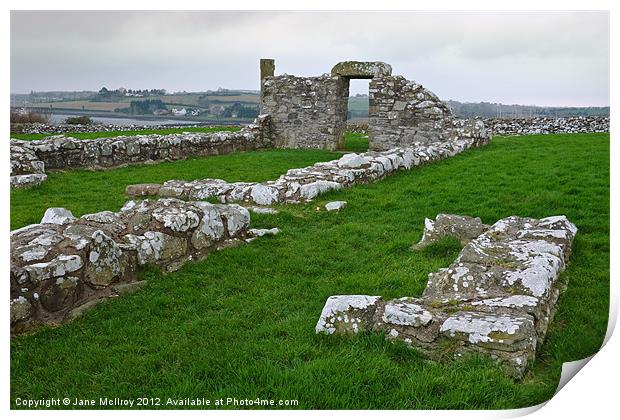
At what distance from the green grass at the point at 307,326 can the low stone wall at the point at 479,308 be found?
12 cm

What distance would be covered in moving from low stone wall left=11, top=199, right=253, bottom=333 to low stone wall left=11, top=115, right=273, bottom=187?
626 centimetres

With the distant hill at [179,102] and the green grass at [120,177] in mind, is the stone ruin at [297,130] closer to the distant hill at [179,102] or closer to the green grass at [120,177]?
the green grass at [120,177]

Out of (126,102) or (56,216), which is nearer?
(56,216)

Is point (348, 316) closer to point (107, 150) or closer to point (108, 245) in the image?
point (108, 245)

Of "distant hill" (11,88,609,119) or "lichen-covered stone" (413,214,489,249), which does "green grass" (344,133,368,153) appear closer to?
"distant hill" (11,88,609,119)

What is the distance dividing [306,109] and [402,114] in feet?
12.4

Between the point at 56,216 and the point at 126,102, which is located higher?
the point at 126,102

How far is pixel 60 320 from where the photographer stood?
14.9 ft

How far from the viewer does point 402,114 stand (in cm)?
1730

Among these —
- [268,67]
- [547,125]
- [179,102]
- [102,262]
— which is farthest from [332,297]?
[547,125]

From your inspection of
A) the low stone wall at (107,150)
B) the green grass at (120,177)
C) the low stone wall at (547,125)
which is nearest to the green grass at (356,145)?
the green grass at (120,177)

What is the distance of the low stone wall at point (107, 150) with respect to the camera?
12.0 metres

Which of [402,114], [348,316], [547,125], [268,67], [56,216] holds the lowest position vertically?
[348,316]
